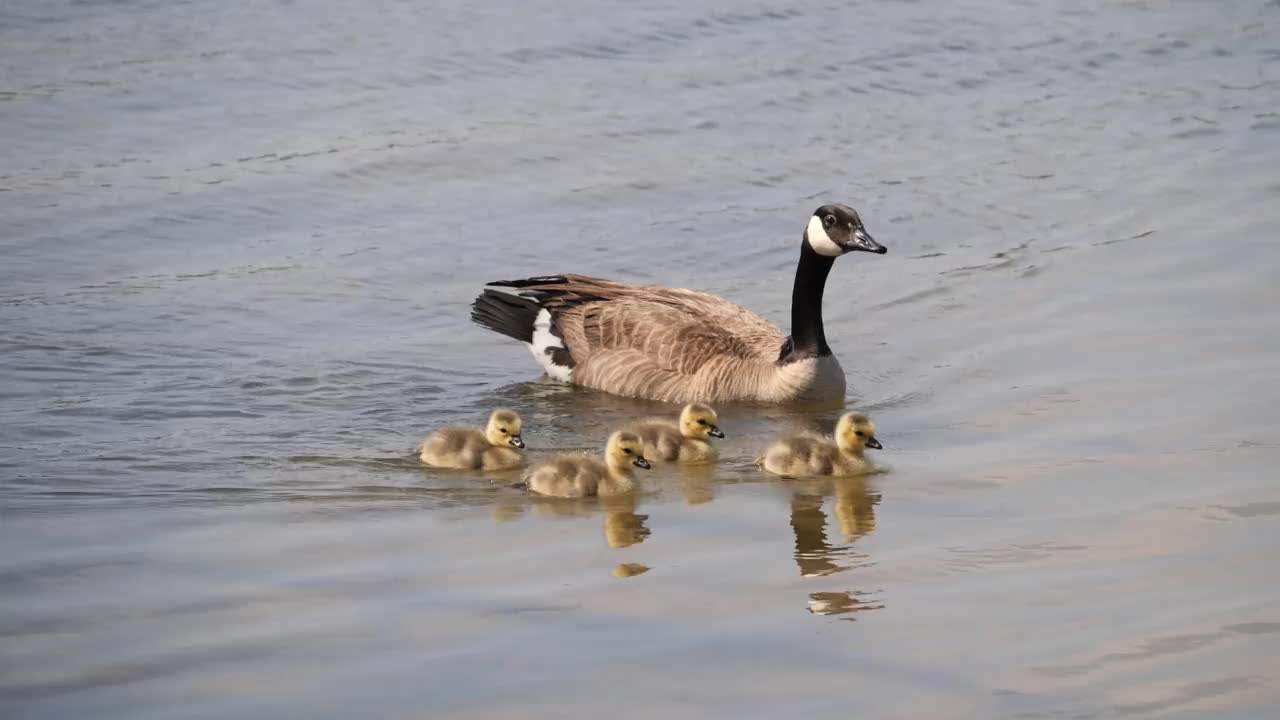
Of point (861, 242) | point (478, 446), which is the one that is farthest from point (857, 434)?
point (861, 242)

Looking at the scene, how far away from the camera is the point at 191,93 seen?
1723 centimetres

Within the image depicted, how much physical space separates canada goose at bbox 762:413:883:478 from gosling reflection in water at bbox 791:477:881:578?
7 centimetres

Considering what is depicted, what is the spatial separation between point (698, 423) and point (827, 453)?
30.2 inches

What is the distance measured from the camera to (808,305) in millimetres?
11016

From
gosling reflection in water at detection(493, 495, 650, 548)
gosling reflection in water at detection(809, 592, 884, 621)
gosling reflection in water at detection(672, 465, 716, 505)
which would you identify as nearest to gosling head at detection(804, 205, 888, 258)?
gosling reflection in water at detection(672, 465, 716, 505)

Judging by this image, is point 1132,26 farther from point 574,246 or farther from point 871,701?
point 871,701

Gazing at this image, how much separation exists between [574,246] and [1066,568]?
7.50 metres

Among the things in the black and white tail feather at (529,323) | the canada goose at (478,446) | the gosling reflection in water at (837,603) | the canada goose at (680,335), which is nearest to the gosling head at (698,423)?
the canada goose at (478,446)

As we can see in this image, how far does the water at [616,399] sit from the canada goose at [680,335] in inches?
10.8

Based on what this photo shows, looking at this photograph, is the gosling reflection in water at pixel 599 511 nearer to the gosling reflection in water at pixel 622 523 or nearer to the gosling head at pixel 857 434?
the gosling reflection in water at pixel 622 523

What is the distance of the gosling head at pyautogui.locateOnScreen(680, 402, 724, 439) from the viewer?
9.30m

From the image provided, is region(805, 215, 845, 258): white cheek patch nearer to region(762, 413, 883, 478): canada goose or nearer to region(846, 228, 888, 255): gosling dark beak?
region(846, 228, 888, 255): gosling dark beak

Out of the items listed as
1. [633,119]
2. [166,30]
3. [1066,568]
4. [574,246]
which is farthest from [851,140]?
[1066,568]

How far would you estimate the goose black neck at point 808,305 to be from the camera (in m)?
10.9
